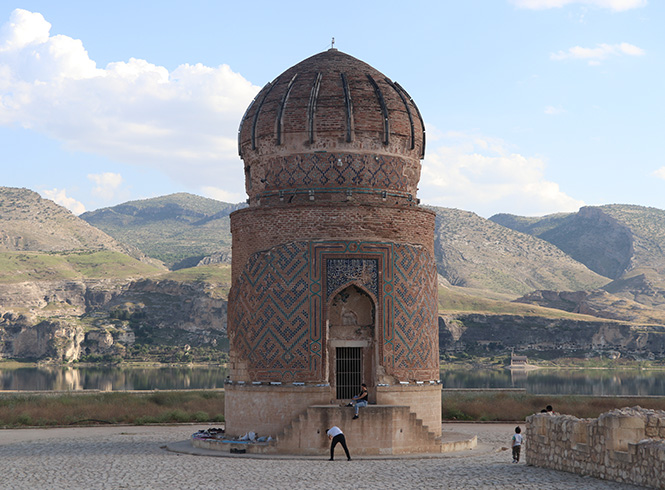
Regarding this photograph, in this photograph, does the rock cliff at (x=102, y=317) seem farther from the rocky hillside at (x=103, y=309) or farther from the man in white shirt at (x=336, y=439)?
the man in white shirt at (x=336, y=439)

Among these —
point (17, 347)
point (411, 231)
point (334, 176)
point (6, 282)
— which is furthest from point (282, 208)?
point (6, 282)

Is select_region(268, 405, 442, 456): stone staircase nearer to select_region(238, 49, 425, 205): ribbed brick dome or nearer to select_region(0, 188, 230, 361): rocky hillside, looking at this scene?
select_region(238, 49, 425, 205): ribbed brick dome

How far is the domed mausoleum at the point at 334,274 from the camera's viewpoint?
21219mm

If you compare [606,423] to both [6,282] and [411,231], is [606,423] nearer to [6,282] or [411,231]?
[411,231]

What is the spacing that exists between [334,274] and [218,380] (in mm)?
73580

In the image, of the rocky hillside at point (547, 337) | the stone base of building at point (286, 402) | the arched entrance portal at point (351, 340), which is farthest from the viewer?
the rocky hillside at point (547, 337)

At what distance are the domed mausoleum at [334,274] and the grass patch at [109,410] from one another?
29.8ft

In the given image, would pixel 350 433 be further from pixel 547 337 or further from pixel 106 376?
pixel 547 337

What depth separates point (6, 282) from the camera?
6491 inches

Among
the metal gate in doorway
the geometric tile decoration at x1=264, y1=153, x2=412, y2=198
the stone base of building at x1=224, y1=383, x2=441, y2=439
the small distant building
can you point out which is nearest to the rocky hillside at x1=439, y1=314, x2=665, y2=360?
the small distant building

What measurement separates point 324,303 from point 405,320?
2.17 metres

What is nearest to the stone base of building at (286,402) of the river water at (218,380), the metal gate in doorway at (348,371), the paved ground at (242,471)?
the metal gate in doorway at (348,371)

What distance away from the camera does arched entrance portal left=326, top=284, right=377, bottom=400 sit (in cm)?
2167

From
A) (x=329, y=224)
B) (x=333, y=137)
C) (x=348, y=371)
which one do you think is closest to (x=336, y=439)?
(x=348, y=371)
